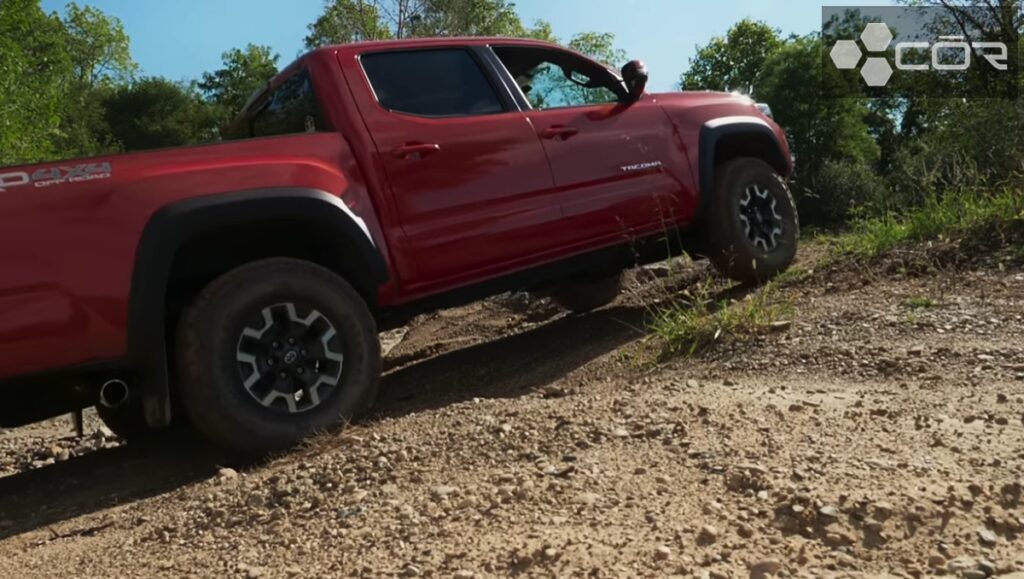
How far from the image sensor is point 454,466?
3068 millimetres

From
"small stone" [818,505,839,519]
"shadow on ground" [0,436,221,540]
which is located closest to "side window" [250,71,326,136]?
"shadow on ground" [0,436,221,540]

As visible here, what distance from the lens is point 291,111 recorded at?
447 centimetres

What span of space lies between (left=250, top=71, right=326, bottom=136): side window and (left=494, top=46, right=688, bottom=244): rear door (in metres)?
1.11

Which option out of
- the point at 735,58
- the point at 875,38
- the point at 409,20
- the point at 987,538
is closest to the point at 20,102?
the point at 409,20

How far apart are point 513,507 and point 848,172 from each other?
20834mm

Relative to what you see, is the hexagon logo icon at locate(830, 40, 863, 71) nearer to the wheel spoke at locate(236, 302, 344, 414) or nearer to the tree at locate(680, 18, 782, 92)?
the tree at locate(680, 18, 782, 92)

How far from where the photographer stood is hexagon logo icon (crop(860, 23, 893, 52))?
95.1 ft

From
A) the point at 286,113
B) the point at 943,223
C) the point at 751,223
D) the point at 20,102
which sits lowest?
the point at 943,223

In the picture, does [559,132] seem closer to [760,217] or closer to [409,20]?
[760,217]

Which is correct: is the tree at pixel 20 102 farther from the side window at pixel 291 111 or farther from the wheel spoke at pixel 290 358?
the wheel spoke at pixel 290 358

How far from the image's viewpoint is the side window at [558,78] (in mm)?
4906

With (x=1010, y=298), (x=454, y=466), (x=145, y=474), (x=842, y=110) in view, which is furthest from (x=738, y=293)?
(x=842, y=110)

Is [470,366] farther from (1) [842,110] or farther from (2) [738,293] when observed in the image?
(1) [842,110]

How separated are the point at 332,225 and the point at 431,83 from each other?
1.11m
